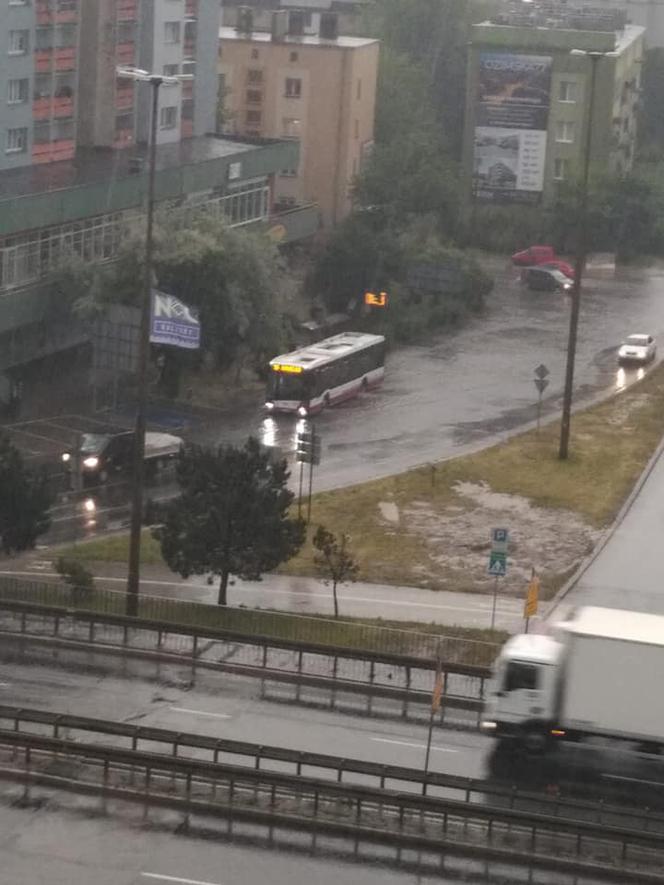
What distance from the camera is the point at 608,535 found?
35312 mm

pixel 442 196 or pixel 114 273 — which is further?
pixel 442 196

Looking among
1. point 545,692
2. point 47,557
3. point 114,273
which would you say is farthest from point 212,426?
point 545,692

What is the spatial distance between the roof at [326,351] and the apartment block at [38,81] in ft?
32.4

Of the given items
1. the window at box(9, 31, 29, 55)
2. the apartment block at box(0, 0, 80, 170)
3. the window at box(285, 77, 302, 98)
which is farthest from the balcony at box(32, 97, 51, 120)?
the window at box(285, 77, 302, 98)

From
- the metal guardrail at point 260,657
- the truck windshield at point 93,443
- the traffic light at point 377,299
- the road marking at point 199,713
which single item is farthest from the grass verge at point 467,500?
the traffic light at point 377,299

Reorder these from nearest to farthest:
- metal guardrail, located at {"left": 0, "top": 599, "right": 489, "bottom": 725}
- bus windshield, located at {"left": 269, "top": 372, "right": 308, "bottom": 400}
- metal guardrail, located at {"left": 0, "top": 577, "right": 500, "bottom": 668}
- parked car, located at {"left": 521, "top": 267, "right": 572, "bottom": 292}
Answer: metal guardrail, located at {"left": 0, "top": 599, "right": 489, "bottom": 725} → metal guardrail, located at {"left": 0, "top": 577, "right": 500, "bottom": 668} → bus windshield, located at {"left": 269, "top": 372, "right": 308, "bottom": 400} → parked car, located at {"left": 521, "top": 267, "right": 572, "bottom": 292}

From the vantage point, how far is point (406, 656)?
24.6 metres

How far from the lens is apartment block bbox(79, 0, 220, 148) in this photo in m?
55.2

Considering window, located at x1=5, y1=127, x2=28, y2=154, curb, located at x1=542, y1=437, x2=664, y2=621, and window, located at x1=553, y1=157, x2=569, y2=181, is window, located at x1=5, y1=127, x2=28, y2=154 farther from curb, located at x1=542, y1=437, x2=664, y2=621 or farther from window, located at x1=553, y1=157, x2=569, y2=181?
window, located at x1=553, y1=157, x2=569, y2=181

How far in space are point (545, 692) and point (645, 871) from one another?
3339mm

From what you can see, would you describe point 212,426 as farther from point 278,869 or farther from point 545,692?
point 278,869

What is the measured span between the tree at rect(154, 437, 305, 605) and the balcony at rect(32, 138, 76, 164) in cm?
2593

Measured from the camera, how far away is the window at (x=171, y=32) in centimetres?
5850

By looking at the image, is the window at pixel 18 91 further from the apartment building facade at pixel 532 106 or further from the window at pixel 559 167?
the window at pixel 559 167
